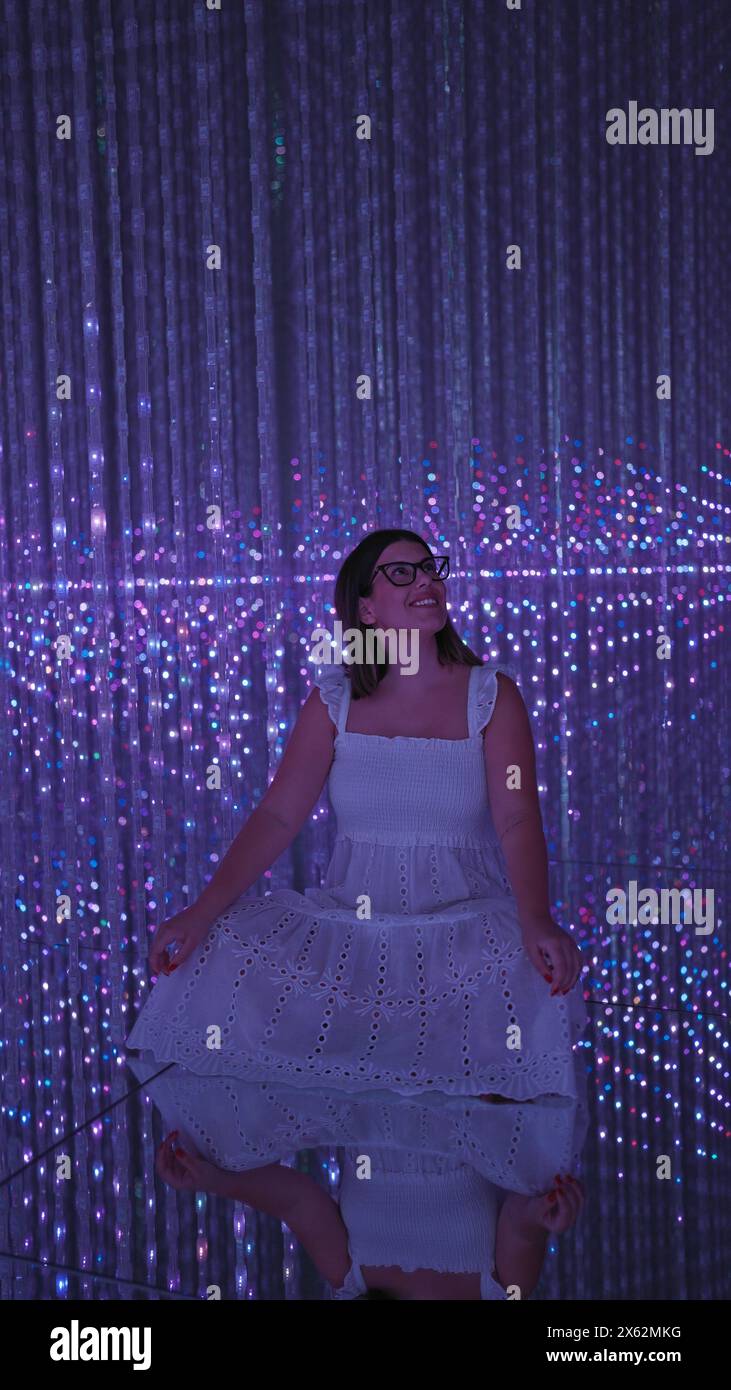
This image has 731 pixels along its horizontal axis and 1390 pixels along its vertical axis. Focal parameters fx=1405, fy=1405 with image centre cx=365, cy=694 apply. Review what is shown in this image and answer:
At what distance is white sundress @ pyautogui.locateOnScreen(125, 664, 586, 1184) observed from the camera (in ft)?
6.90

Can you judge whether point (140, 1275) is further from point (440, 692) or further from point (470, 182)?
point (470, 182)

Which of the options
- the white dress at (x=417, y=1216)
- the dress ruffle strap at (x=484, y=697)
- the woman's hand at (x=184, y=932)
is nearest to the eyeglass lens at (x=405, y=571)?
the dress ruffle strap at (x=484, y=697)

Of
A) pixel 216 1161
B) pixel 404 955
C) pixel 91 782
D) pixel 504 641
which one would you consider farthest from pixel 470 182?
pixel 216 1161

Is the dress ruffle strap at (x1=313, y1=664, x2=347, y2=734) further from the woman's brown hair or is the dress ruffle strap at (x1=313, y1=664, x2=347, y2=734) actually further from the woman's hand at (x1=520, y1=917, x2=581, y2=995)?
the woman's hand at (x1=520, y1=917, x2=581, y2=995)

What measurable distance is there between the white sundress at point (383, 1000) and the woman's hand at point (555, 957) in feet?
0.20

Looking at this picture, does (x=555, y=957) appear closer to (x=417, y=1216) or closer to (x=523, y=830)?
(x=523, y=830)

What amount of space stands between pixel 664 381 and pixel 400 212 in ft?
3.26

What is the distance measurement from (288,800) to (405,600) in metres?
0.42

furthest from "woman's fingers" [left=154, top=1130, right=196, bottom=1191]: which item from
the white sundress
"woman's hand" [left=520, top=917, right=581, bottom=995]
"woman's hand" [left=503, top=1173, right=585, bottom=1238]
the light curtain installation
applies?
the light curtain installation

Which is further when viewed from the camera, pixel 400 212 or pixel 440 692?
pixel 400 212

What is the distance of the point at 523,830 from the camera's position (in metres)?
2.38

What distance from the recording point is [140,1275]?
1.71 metres

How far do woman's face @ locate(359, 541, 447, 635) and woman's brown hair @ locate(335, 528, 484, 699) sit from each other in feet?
0.04

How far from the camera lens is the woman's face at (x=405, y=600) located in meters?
2.55
